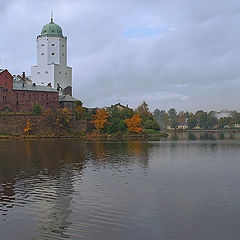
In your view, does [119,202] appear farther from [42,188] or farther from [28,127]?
[28,127]

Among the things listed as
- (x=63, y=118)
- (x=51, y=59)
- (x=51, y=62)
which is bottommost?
(x=63, y=118)

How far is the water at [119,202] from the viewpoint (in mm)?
10781

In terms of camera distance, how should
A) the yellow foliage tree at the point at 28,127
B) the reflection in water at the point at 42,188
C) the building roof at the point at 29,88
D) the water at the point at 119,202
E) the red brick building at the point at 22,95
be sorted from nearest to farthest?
the water at the point at 119,202 → the reflection in water at the point at 42,188 → the yellow foliage tree at the point at 28,127 → the red brick building at the point at 22,95 → the building roof at the point at 29,88

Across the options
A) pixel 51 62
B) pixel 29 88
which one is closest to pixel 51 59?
pixel 51 62

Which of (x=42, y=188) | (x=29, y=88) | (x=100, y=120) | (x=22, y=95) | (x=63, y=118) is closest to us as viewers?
(x=42, y=188)

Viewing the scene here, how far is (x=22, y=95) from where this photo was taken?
68.1 meters

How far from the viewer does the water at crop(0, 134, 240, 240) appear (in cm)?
1078

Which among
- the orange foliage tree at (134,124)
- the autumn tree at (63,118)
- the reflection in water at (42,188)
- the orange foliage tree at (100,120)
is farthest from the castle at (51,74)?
the reflection in water at (42,188)

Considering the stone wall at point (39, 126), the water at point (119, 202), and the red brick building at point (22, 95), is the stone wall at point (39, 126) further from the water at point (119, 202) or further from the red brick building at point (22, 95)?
the water at point (119, 202)

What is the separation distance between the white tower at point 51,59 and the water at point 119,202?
56.4 m

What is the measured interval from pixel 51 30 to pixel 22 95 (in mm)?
18156

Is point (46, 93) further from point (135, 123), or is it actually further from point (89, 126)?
point (135, 123)

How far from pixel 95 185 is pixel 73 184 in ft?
3.44

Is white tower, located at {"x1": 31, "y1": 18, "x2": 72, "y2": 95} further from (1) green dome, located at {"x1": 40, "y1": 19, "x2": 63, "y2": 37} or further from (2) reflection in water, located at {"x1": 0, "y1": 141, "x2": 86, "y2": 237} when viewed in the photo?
(2) reflection in water, located at {"x1": 0, "y1": 141, "x2": 86, "y2": 237}
